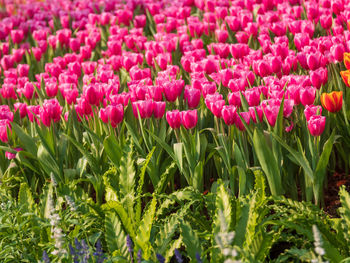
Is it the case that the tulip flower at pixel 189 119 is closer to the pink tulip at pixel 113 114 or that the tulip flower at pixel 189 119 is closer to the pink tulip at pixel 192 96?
the pink tulip at pixel 192 96

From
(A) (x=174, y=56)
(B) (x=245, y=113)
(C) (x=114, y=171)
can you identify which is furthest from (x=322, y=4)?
(C) (x=114, y=171)

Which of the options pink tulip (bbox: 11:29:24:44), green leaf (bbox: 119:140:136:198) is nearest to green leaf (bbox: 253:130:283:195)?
green leaf (bbox: 119:140:136:198)

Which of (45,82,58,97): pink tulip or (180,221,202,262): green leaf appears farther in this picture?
(45,82,58,97): pink tulip

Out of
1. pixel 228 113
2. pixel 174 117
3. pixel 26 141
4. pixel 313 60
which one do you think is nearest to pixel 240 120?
pixel 228 113

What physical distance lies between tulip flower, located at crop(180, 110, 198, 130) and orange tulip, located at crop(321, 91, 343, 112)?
2.42 ft

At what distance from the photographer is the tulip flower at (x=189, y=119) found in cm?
340

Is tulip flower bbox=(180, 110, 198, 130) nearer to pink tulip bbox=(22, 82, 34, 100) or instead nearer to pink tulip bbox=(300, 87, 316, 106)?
pink tulip bbox=(300, 87, 316, 106)

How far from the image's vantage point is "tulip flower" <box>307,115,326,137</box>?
10.3 ft

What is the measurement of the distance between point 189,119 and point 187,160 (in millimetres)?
246

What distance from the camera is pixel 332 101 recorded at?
3.33 meters

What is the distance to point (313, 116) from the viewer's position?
317 centimetres

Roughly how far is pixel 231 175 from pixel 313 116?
59 centimetres

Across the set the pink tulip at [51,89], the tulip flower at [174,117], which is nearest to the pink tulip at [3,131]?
the pink tulip at [51,89]

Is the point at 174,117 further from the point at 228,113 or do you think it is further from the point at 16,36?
the point at 16,36
